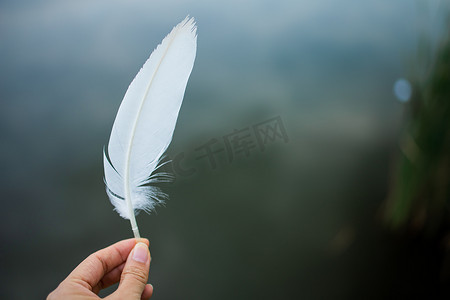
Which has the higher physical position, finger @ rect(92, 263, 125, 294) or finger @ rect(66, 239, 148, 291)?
finger @ rect(66, 239, 148, 291)

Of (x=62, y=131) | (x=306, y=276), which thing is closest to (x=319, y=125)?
(x=306, y=276)

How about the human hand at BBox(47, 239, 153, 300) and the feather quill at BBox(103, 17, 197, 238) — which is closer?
the human hand at BBox(47, 239, 153, 300)

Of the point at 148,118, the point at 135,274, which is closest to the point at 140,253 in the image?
the point at 135,274

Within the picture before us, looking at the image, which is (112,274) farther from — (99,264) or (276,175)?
→ (276,175)

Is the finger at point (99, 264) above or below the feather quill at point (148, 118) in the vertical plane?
below

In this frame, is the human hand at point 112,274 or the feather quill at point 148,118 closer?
the human hand at point 112,274

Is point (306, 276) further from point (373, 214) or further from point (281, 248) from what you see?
point (373, 214)

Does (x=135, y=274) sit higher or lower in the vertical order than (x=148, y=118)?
lower
